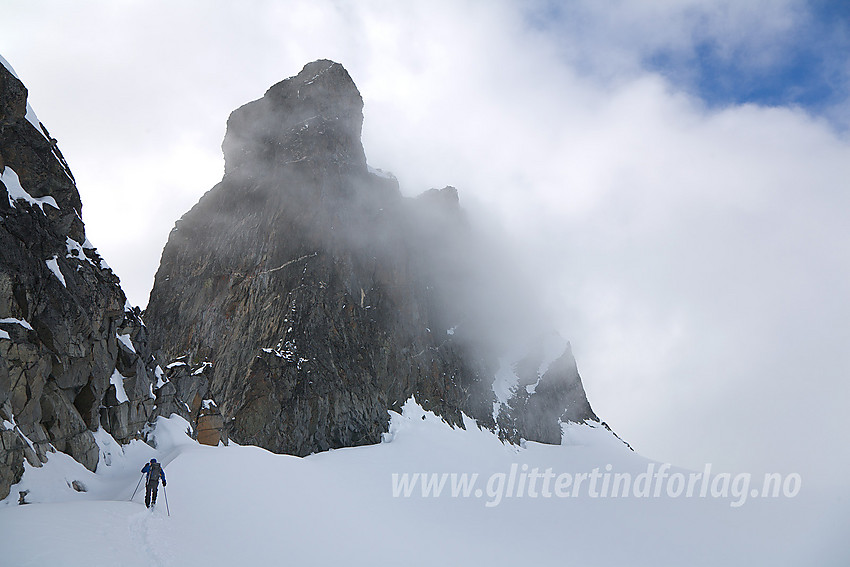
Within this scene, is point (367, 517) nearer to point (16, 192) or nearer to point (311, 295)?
point (16, 192)

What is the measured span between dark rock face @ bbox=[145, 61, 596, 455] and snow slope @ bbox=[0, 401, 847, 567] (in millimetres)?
4321

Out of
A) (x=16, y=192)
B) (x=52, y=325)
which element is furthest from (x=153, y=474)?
(x=16, y=192)

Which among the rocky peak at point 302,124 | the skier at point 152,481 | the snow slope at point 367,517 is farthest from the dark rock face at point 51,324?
the rocky peak at point 302,124

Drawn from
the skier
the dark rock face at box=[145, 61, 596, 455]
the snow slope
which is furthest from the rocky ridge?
the dark rock face at box=[145, 61, 596, 455]

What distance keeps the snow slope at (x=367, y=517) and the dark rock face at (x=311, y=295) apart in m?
4.32

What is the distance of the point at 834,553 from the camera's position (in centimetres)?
3734

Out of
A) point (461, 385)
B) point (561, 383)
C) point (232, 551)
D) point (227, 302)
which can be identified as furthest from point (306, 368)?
point (561, 383)

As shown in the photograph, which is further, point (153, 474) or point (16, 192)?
point (16, 192)

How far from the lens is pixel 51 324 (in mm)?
17266

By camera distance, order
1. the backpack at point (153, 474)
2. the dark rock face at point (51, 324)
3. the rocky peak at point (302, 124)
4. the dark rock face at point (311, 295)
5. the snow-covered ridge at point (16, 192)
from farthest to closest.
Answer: the rocky peak at point (302, 124) → the dark rock face at point (311, 295) → the snow-covered ridge at point (16, 192) → the dark rock face at point (51, 324) → the backpack at point (153, 474)

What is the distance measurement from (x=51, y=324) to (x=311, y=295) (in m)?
26.3

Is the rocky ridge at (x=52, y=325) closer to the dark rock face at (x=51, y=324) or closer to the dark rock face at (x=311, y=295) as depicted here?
the dark rock face at (x=51, y=324)

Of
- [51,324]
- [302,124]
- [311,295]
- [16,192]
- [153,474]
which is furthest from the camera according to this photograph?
[302,124]

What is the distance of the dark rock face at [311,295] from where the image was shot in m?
39.0
